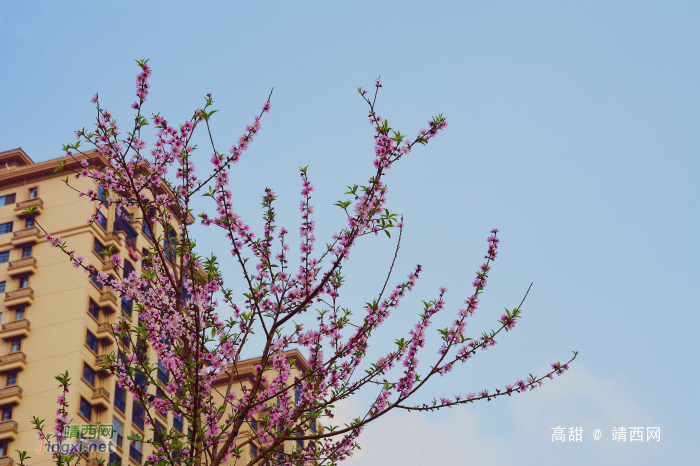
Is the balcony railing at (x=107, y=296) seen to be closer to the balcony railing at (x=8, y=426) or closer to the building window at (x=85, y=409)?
the building window at (x=85, y=409)

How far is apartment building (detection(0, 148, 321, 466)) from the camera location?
34.4 meters

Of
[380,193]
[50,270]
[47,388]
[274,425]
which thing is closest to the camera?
[380,193]

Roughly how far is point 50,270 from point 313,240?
1368 inches

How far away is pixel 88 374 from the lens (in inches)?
1421

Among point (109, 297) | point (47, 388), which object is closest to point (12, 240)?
point (109, 297)

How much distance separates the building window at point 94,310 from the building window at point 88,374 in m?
3.01

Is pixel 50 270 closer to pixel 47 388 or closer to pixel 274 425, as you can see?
pixel 47 388

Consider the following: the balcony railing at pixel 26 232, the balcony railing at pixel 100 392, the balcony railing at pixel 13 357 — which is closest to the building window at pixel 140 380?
the balcony railing at pixel 100 392

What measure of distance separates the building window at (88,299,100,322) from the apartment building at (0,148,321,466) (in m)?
0.05

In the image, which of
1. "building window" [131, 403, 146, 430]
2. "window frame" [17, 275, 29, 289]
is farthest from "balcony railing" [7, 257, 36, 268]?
"building window" [131, 403, 146, 430]

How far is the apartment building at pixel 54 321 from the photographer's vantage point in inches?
1356

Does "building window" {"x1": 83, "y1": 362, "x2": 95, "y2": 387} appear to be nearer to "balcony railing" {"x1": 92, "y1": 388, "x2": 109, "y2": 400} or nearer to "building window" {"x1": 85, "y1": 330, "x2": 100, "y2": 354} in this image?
"balcony railing" {"x1": 92, "y1": 388, "x2": 109, "y2": 400}

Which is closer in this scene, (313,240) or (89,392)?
(313,240)

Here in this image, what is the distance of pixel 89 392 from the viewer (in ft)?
116
